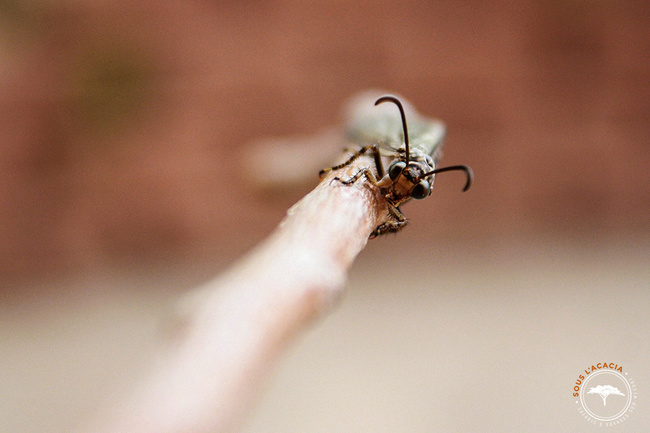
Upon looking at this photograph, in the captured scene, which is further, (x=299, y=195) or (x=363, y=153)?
(x=299, y=195)

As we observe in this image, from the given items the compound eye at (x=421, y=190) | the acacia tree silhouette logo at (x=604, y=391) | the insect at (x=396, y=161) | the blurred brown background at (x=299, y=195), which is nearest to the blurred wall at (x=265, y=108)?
the blurred brown background at (x=299, y=195)

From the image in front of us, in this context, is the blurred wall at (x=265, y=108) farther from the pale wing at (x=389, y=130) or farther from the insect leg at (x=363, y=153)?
the insect leg at (x=363, y=153)

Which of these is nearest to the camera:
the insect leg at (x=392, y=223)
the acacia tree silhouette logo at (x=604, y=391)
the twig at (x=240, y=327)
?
the twig at (x=240, y=327)

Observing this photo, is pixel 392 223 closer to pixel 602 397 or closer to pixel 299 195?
pixel 602 397

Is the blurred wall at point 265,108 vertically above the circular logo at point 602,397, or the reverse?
the blurred wall at point 265,108

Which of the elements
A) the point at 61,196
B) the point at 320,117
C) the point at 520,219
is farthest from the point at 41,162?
the point at 520,219

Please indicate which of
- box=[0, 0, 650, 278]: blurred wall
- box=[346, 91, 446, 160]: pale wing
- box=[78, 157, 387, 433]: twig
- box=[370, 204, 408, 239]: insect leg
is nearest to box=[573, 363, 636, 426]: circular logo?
box=[346, 91, 446, 160]: pale wing

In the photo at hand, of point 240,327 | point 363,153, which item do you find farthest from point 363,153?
point 240,327
